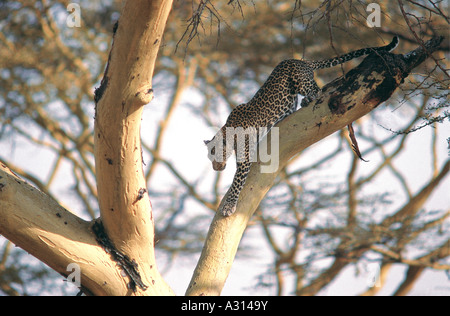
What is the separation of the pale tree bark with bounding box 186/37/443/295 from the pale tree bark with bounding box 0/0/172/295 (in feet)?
1.31

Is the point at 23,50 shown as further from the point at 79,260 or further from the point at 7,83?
the point at 79,260

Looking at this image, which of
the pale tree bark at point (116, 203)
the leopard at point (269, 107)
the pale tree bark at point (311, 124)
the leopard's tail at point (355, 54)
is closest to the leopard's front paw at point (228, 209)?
the pale tree bark at point (311, 124)

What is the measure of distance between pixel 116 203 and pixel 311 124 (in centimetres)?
165

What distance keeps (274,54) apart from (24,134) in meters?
5.88

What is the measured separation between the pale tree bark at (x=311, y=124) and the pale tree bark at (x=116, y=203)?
400 mm

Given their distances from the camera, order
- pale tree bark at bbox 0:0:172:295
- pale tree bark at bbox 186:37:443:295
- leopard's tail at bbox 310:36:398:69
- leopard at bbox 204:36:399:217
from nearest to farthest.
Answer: pale tree bark at bbox 0:0:172:295, pale tree bark at bbox 186:37:443:295, leopard's tail at bbox 310:36:398:69, leopard at bbox 204:36:399:217

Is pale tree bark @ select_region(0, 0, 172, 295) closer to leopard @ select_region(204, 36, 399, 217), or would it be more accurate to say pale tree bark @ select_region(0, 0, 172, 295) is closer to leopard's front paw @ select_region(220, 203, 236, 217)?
leopard's front paw @ select_region(220, 203, 236, 217)

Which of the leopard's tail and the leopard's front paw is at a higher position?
the leopard's tail

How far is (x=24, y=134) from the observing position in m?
13.5

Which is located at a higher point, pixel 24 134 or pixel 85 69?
pixel 85 69

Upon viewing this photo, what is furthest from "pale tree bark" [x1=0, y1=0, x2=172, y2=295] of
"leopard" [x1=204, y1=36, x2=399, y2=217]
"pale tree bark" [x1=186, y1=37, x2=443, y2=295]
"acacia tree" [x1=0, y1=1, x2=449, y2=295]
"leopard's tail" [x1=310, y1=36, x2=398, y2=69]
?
"leopard's tail" [x1=310, y1=36, x2=398, y2=69]

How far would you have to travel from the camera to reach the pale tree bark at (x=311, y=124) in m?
4.55

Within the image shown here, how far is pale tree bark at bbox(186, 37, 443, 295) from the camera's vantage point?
4551mm
